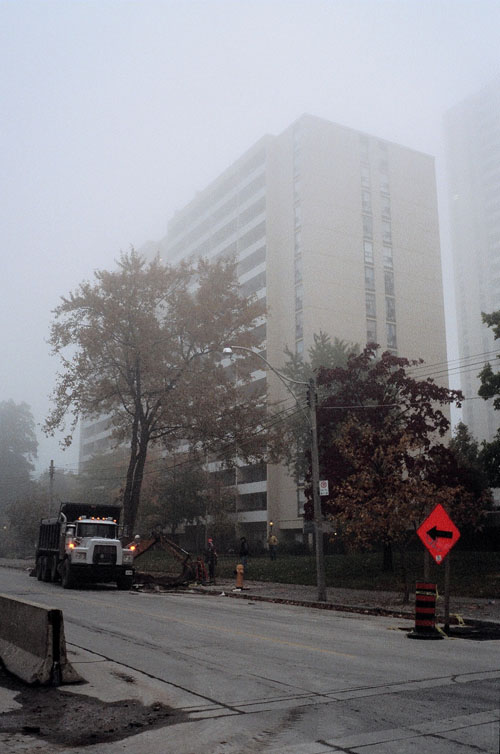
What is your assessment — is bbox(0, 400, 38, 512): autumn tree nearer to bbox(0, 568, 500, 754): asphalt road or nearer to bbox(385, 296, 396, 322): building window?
bbox(385, 296, 396, 322): building window

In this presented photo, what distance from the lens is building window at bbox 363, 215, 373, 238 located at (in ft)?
235

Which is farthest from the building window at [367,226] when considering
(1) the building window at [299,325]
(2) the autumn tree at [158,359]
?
(2) the autumn tree at [158,359]

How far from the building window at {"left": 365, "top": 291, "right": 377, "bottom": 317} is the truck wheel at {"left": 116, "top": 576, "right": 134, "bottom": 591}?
47654mm

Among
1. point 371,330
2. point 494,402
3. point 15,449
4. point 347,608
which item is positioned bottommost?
point 347,608

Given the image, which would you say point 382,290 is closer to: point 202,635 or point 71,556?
point 71,556

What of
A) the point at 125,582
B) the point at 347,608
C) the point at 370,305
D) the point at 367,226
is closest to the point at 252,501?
the point at 370,305

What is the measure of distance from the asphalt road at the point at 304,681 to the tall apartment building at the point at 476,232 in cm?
11220

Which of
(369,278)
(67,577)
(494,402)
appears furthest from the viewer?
(369,278)

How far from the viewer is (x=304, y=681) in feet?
27.2

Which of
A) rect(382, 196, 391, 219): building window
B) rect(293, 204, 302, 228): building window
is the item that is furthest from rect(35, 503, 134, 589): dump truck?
rect(382, 196, 391, 219): building window

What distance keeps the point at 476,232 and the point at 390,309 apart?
3314 inches

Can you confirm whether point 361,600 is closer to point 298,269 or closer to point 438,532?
point 438,532

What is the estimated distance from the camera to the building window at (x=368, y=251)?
70688 mm

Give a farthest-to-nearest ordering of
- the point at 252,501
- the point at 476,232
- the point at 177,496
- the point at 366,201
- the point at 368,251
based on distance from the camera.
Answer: the point at 476,232 < the point at 366,201 < the point at 368,251 < the point at 252,501 < the point at 177,496
